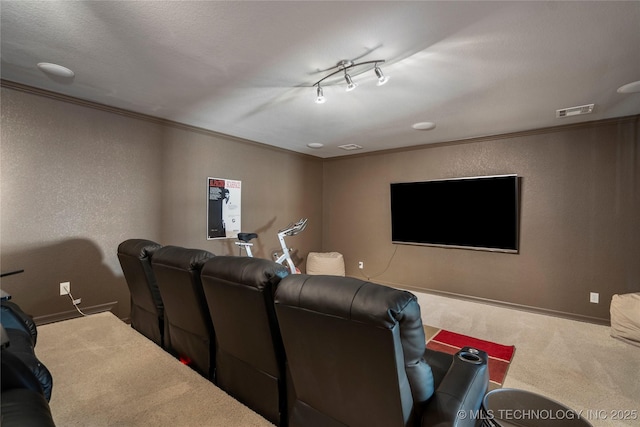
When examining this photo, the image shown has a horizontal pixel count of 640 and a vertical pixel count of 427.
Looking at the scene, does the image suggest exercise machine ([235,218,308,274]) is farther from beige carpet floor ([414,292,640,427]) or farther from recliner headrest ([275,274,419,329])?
recliner headrest ([275,274,419,329])

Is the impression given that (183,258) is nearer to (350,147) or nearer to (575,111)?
(350,147)

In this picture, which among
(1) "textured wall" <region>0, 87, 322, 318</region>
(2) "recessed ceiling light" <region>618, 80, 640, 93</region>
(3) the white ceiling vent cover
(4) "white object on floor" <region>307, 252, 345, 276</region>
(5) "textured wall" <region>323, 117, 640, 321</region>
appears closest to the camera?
(2) "recessed ceiling light" <region>618, 80, 640, 93</region>

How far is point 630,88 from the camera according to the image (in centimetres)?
249

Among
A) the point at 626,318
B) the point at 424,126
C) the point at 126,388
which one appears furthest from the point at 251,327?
the point at 626,318

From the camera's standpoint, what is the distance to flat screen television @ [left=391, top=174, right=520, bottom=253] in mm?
3840

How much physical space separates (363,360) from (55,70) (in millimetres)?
3012

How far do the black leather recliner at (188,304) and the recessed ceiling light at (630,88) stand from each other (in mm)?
3580

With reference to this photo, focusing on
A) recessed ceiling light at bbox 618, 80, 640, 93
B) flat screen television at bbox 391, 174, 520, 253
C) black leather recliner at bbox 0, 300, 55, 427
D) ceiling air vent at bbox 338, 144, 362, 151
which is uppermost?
recessed ceiling light at bbox 618, 80, 640, 93

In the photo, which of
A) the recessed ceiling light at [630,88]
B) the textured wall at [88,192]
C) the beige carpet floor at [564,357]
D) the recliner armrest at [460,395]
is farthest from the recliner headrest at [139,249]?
the recessed ceiling light at [630,88]

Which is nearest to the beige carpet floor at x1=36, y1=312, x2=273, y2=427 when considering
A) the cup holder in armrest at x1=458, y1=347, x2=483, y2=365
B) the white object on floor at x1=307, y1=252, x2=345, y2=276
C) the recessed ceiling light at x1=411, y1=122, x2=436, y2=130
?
the cup holder in armrest at x1=458, y1=347, x2=483, y2=365

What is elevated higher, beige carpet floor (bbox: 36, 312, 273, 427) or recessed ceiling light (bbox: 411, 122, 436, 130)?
recessed ceiling light (bbox: 411, 122, 436, 130)

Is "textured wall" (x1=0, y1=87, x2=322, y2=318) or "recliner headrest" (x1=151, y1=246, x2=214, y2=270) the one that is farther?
"textured wall" (x1=0, y1=87, x2=322, y2=318)

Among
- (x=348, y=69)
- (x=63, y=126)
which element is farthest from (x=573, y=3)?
(x=63, y=126)

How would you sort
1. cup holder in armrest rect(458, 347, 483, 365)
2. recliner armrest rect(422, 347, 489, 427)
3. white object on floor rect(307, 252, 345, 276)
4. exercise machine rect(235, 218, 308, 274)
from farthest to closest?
1. white object on floor rect(307, 252, 345, 276)
2. exercise machine rect(235, 218, 308, 274)
3. cup holder in armrest rect(458, 347, 483, 365)
4. recliner armrest rect(422, 347, 489, 427)
